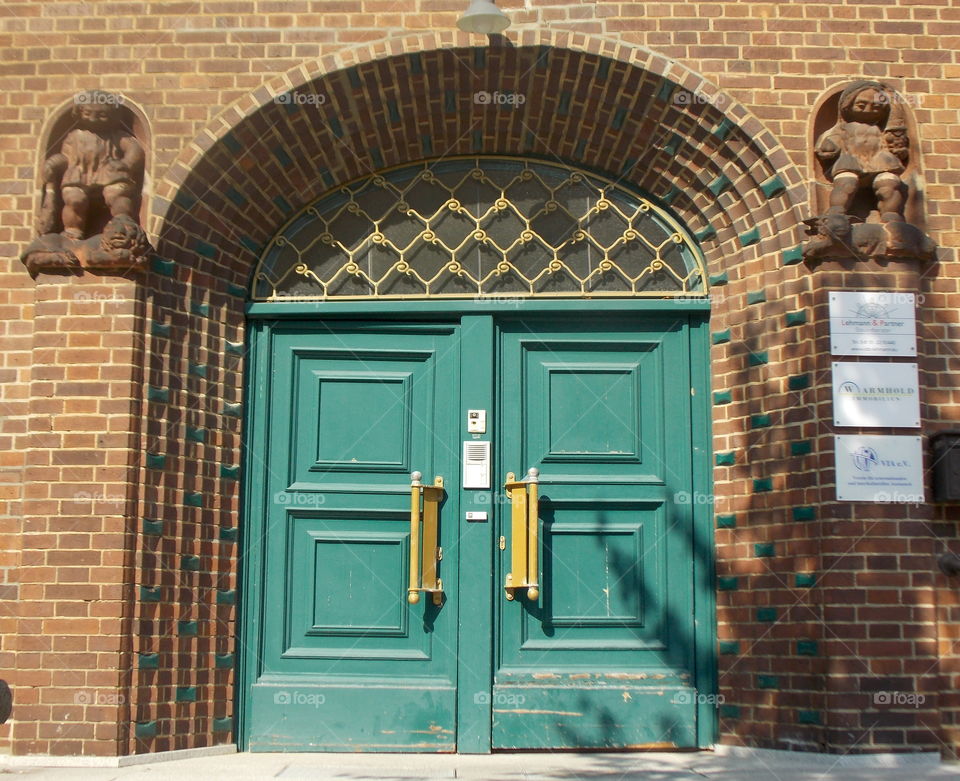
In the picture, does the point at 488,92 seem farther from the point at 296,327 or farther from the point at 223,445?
the point at 223,445

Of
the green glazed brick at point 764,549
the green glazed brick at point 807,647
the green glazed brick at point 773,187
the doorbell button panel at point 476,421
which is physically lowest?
the green glazed brick at point 807,647

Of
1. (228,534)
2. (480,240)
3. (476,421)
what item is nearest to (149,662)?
(228,534)

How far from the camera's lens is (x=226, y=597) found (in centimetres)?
709

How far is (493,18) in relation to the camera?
6551mm

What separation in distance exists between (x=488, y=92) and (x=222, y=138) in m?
1.63

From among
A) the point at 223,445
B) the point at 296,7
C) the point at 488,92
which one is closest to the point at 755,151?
the point at 488,92

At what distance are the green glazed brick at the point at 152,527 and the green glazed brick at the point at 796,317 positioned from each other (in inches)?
148

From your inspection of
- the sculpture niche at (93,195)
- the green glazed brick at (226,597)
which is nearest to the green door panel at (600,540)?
the green glazed brick at (226,597)

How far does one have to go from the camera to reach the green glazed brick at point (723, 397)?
716 centimetres

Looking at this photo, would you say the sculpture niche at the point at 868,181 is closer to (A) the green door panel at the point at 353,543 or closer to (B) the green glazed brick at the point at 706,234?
(B) the green glazed brick at the point at 706,234

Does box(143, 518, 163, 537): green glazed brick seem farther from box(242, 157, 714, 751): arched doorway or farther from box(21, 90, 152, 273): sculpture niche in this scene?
box(21, 90, 152, 273): sculpture niche

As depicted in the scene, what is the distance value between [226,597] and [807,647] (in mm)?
3329

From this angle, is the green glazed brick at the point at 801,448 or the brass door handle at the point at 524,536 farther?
the brass door handle at the point at 524,536

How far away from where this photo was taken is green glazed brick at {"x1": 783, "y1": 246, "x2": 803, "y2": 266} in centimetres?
688
